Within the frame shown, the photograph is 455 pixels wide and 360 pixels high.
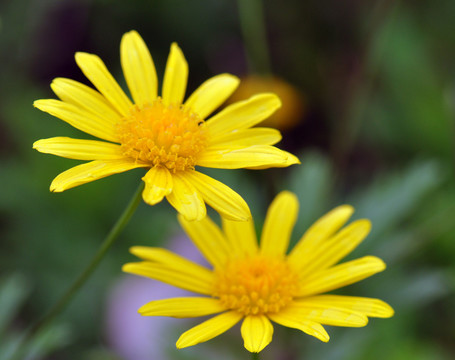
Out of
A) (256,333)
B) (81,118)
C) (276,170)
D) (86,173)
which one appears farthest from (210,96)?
(276,170)

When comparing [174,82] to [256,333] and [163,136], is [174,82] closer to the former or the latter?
[163,136]

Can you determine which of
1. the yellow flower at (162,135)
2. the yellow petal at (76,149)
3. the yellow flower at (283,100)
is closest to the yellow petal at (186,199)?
the yellow flower at (162,135)

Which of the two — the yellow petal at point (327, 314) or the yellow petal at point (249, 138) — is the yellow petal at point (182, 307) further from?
the yellow petal at point (249, 138)

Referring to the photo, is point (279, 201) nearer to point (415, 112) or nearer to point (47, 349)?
point (47, 349)

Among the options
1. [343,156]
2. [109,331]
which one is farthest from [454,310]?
[109,331]

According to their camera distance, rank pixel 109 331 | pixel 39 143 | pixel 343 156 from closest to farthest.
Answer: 1. pixel 39 143
2. pixel 109 331
3. pixel 343 156

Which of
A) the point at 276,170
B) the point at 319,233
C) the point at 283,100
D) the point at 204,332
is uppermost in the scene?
the point at 283,100

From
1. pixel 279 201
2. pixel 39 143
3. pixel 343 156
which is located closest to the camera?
pixel 39 143
